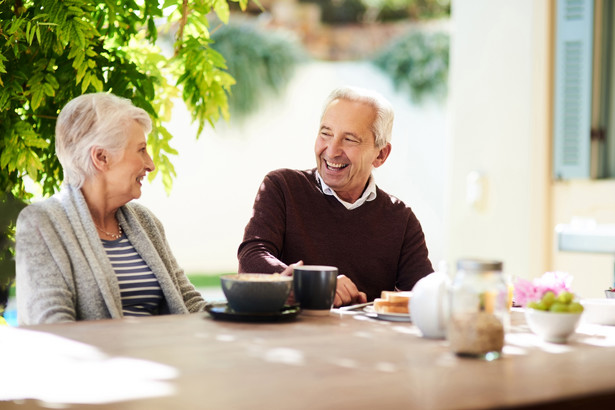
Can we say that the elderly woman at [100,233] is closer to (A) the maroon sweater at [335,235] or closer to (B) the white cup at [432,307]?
(A) the maroon sweater at [335,235]

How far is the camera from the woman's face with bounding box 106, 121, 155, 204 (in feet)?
7.23

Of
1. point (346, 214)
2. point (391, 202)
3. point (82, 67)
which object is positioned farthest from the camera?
point (391, 202)

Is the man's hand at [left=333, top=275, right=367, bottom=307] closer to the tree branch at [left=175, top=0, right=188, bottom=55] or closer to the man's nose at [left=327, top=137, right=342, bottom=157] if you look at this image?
the man's nose at [left=327, top=137, right=342, bottom=157]

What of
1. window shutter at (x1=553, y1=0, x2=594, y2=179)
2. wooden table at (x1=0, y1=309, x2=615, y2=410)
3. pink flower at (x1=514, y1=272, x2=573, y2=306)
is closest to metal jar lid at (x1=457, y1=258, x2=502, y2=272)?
wooden table at (x1=0, y1=309, x2=615, y2=410)

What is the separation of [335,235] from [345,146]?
29cm

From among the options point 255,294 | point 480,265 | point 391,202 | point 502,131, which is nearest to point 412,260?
point 391,202

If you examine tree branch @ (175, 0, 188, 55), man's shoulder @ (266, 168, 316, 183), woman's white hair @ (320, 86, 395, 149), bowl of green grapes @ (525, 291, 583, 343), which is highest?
tree branch @ (175, 0, 188, 55)

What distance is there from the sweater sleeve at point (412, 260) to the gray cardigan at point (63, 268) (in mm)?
761

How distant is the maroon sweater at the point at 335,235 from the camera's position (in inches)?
101

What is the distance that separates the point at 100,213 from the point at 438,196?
8777 mm

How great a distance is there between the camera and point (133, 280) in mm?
2195

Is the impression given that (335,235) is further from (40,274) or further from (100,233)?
(40,274)

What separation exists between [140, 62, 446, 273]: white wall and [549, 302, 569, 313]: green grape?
8739 mm

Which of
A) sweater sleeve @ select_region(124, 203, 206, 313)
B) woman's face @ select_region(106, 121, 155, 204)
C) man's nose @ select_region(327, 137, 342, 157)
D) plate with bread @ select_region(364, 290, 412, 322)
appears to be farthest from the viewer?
man's nose @ select_region(327, 137, 342, 157)
